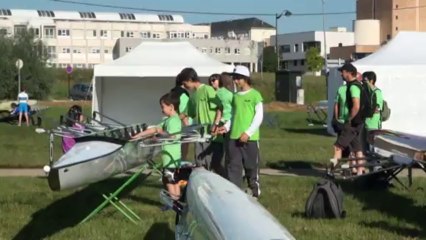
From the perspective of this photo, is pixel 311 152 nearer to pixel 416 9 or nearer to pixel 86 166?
pixel 86 166

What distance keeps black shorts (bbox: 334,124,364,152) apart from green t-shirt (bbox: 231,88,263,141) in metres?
2.05

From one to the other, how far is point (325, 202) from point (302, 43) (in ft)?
398

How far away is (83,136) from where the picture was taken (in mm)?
8227

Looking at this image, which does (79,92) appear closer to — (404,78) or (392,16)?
(404,78)

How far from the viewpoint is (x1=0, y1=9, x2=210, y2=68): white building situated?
124125 mm

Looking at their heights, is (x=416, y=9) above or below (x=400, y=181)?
above

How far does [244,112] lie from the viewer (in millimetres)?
9742

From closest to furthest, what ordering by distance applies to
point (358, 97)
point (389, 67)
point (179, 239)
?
1. point (179, 239)
2. point (358, 97)
3. point (389, 67)

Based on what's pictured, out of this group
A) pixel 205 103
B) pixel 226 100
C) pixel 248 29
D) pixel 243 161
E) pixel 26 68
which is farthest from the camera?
pixel 248 29

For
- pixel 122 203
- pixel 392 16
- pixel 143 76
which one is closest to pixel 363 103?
pixel 122 203

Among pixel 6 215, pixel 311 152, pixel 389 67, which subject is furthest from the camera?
pixel 389 67

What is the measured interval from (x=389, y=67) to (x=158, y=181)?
10400 mm

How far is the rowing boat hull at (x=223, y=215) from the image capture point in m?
3.87

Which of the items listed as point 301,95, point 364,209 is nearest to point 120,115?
point 364,209
